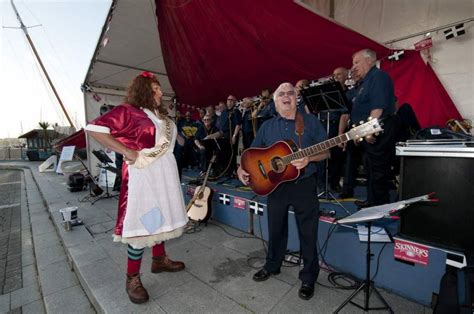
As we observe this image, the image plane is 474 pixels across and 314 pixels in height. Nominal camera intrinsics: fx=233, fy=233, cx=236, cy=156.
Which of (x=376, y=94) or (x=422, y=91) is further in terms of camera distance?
(x=422, y=91)

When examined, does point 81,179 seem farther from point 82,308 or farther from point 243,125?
point 82,308

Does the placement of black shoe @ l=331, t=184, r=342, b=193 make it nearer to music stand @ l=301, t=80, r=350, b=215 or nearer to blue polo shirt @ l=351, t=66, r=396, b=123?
music stand @ l=301, t=80, r=350, b=215

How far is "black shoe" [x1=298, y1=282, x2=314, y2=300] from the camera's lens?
6.72 ft

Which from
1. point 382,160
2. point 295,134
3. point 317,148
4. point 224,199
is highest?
Answer: point 295,134

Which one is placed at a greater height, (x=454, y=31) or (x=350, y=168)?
(x=454, y=31)

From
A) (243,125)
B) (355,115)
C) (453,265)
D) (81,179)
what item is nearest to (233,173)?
(243,125)

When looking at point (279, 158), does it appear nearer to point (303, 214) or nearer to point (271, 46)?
point (303, 214)

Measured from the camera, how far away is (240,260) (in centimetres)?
285

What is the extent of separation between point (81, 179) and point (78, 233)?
180 inches

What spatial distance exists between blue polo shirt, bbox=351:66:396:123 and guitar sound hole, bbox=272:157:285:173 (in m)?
1.30

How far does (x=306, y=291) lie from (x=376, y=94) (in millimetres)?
2154

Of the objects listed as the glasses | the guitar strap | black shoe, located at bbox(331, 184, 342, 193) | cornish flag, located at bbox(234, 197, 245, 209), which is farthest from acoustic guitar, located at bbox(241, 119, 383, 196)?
black shoe, located at bbox(331, 184, 342, 193)

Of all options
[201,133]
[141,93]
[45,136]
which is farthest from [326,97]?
[45,136]

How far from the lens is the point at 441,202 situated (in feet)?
5.83
